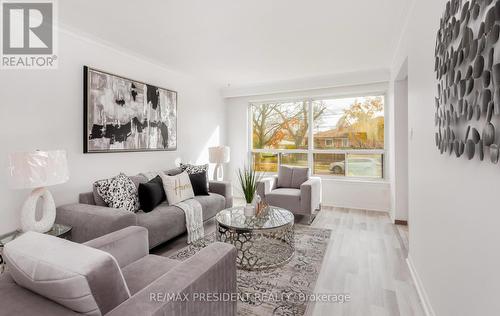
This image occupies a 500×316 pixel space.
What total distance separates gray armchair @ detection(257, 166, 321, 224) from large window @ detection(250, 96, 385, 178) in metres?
0.88

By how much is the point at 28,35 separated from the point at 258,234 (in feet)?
10.2

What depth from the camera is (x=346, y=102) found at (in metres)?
5.01

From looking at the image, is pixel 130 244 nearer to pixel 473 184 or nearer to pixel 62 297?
pixel 62 297

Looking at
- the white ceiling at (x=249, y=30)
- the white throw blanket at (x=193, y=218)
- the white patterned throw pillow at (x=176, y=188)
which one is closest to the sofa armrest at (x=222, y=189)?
the white patterned throw pillow at (x=176, y=188)

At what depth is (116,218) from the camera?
7.63 feet

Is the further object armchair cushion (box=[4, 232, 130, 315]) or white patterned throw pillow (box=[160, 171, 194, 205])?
white patterned throw pillow (box=[160, 171, 194, 205])

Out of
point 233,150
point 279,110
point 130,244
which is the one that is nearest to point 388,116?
point 279,110

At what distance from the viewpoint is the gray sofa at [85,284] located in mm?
935

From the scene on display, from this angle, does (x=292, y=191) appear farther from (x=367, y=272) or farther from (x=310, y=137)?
(x=367, y=272)

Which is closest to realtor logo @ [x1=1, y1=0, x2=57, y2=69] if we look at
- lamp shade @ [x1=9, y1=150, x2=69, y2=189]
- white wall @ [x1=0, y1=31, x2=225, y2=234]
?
white wall @ [x1=0, y1=31, x2=225, y2=234]

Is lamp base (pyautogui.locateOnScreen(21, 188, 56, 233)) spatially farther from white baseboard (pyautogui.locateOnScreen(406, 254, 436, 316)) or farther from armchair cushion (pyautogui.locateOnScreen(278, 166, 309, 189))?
armchair cushion (pyautogui.locateOnScreen(278, 166, 309, 189))

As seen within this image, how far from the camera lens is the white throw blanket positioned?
319 centimetres

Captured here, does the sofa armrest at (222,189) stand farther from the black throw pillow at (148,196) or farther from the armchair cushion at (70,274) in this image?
the armchair cushion at (70,274)

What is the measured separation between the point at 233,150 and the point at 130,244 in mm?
4314
